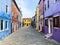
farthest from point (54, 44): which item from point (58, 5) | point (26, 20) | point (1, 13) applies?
point (26, 20)

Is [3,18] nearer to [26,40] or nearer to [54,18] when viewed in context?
[26,40]

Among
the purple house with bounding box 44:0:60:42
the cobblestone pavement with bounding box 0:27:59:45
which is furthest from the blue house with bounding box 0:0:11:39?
the purple house with bounding box 44:0:60:42

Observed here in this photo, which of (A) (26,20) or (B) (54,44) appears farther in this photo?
(A) (26,20)

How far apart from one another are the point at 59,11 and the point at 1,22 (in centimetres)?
809

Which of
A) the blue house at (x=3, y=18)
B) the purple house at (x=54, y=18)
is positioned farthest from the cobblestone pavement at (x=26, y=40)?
the purple house at (x=54, y=18)

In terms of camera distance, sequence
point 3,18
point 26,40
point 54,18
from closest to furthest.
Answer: point 26,40
point 54,18
point 3,18

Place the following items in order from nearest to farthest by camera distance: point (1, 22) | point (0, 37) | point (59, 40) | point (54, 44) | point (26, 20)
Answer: point (54, 44) < point (59, 40) < point (0, 37) < point (1, 22) < point (26, 20)

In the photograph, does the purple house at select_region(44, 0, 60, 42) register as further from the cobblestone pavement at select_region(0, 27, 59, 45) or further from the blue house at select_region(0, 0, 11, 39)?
the blue house at select_region(0, 0, 11, 39)

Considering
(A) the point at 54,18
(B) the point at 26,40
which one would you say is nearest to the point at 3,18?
(B) the point at 26,40

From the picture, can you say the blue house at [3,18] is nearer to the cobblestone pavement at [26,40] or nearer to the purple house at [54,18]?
the cobblestone pavement at [26,40]

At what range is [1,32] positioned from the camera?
2031 centimetres

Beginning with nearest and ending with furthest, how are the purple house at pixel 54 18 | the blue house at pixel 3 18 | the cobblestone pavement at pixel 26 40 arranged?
the cobblestone pavement at pixel 26 40 < the purple house at pixel 54 18 < the blue house at pixel 3 18

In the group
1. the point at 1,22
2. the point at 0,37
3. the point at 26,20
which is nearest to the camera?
the point at 0,37

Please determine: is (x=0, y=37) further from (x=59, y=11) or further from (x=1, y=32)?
(x=59, y=11)
